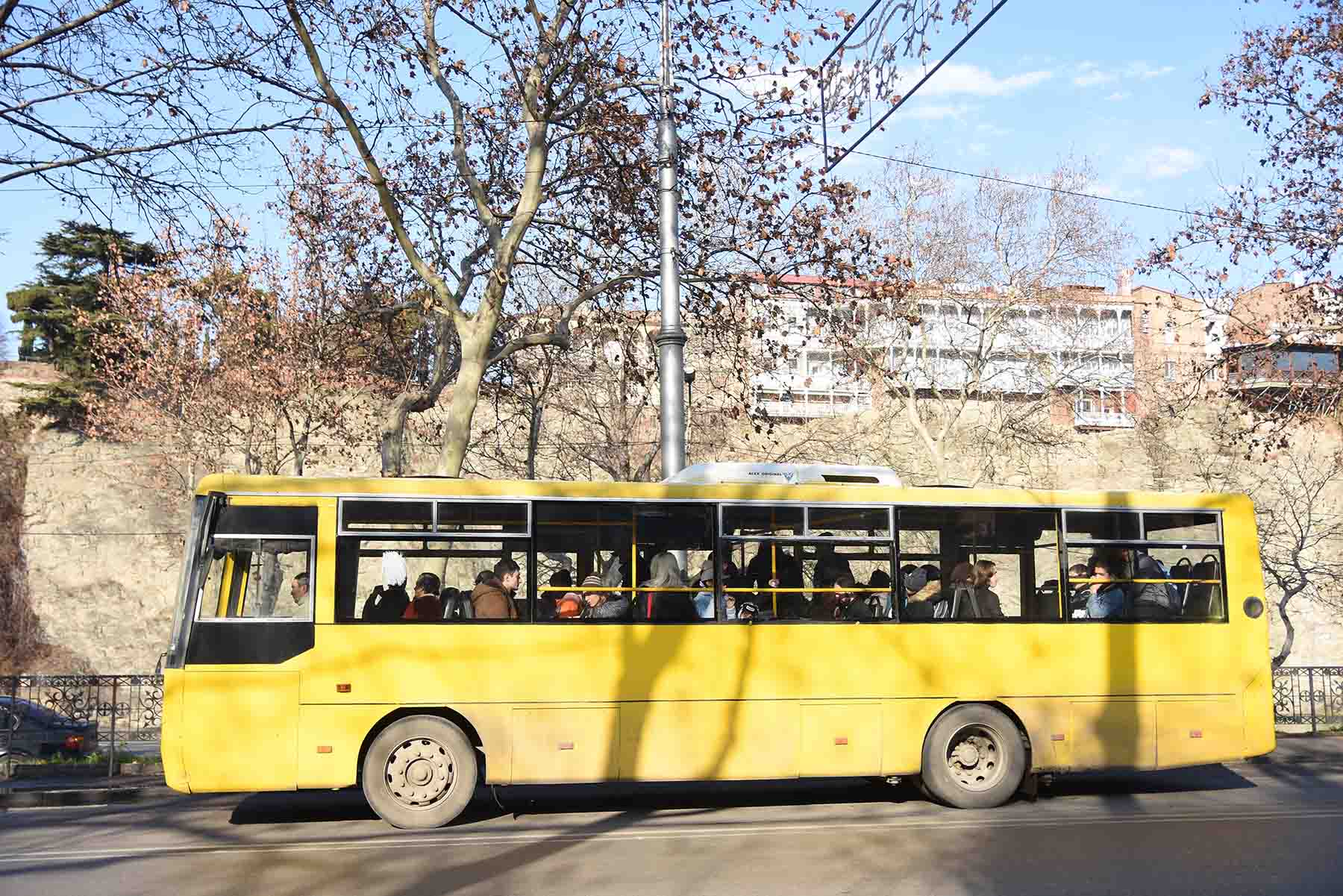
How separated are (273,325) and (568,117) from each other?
1560 cm

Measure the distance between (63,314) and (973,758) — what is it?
146 feet

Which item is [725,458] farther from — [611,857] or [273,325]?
[611,857]

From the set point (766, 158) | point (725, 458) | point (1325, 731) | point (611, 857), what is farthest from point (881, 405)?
point (611, 857)

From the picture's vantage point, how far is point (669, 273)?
50.6 feet

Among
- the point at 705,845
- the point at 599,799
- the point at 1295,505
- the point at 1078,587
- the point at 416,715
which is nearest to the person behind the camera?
the point at 705,845

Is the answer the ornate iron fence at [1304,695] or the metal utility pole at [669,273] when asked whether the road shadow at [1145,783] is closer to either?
the metal utility pole at [669,273]

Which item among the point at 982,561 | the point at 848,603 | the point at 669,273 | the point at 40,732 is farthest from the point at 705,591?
the point at 40,732

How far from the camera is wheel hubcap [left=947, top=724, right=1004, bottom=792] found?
38.6 feet

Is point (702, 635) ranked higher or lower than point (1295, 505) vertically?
lower

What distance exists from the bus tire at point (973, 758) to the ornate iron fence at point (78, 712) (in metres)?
10.6

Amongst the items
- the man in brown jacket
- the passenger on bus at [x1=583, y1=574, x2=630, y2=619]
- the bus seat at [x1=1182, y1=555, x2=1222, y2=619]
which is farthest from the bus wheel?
the bus seat at [x1=1182, y1=555, x2=1222, y2=619]

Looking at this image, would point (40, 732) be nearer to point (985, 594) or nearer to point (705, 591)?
point (705, 591)

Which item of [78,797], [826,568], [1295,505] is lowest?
[78,797]

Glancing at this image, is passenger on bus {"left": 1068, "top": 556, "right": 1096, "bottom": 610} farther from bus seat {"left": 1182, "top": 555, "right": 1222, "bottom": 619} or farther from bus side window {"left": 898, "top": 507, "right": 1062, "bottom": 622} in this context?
bus seat {"left": 1182, "top": 555, "right": 1222, "bottom": 619}
